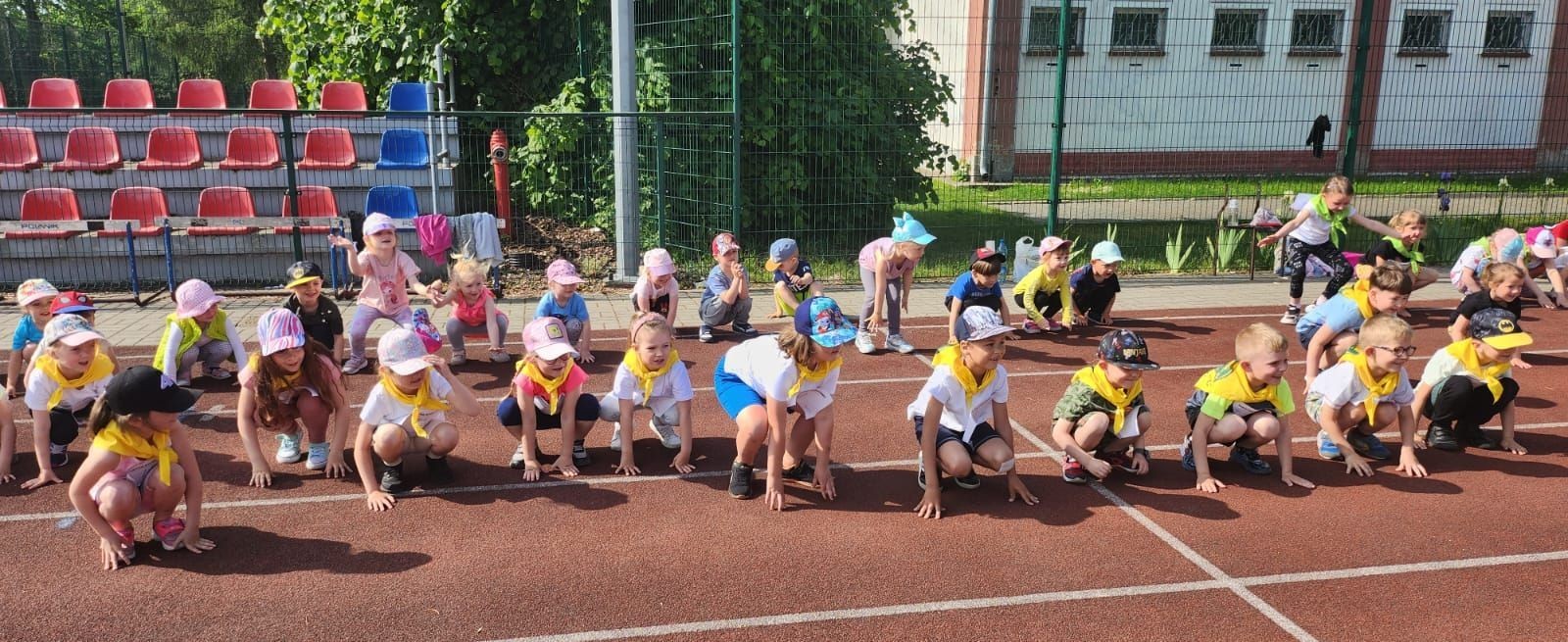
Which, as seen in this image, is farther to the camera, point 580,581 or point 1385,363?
point 1385,363

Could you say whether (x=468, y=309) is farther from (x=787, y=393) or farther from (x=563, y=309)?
(x=787, y=393)

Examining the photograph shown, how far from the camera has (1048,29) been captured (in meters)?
12.6

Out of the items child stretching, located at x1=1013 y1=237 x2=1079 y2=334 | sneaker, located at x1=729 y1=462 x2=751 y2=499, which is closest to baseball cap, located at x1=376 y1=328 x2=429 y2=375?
sneaker, located at x1=729 y1=462 x2=751 y2=499

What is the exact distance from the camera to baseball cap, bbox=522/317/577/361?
553cm

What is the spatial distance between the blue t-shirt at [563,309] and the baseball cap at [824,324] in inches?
132

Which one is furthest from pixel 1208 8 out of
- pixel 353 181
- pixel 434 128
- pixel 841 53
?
pixel 353 181

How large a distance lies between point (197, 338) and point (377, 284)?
58.0 inches

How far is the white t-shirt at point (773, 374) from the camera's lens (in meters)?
5.14

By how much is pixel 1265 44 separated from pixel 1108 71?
2143mm

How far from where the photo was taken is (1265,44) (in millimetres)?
13242

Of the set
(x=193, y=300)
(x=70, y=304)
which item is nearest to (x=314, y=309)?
(x=193, y=300)

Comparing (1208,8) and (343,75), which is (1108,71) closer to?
(1208,8)

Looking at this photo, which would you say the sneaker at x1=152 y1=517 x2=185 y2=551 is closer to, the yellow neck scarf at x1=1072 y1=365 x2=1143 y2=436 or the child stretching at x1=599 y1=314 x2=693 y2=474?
the child stretching at x1=599 y1=314 x2=693 y2=474

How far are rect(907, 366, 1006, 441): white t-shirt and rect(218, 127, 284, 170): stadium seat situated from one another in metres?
10.6
